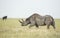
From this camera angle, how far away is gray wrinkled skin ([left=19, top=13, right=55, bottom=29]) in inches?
87.7

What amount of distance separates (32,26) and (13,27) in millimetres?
288

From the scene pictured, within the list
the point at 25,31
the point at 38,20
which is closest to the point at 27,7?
the point at 38,20

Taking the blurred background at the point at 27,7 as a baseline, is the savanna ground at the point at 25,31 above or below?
below

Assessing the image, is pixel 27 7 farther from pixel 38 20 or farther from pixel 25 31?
pixel 25 31

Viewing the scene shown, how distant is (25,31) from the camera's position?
219 centimetres

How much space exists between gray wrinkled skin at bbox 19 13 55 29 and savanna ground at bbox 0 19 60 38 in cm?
6

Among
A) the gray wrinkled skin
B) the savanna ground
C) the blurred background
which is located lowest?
the savanna ground

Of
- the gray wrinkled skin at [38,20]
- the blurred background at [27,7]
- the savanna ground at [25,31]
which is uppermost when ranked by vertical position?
the blurred background at [27,7]

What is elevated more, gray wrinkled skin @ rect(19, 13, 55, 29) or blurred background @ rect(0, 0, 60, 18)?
blurred background @ rect(0, 0, 60, 18)

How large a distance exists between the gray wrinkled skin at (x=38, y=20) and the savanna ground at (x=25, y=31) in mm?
60

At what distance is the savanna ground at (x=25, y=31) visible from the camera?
7.10 ft

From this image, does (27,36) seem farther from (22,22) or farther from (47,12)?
(47,12)

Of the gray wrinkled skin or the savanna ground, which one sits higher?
Answer: the gray wrinkled skin

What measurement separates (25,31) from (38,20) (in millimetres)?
288
